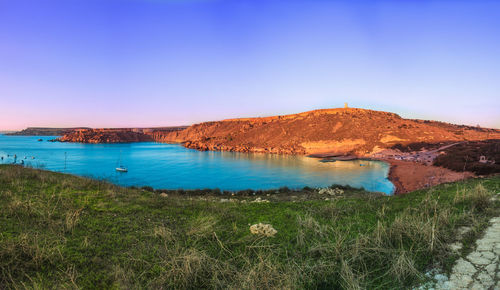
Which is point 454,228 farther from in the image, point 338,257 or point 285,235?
point 285,235

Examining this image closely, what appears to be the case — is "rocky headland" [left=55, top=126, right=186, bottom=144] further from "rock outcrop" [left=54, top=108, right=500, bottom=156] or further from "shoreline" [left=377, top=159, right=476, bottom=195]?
"shoreline" [left=377, top=159, right=476, bottom=195]

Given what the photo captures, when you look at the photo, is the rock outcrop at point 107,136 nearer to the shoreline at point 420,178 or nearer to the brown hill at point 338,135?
the brown hill at point 338,135

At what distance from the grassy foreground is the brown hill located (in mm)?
53098

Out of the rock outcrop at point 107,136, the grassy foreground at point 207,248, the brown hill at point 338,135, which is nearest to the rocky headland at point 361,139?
the brown hill at point 338,135

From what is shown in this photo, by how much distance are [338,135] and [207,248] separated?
62.8 metres

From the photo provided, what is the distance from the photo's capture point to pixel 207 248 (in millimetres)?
4188

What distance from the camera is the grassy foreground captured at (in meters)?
3.17

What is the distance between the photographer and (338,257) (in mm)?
3805

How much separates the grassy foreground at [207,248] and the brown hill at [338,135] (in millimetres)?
53098

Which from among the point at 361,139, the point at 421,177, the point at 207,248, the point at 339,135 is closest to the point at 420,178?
the point at 421,177

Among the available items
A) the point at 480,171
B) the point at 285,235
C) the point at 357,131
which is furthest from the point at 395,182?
the point at 357,131

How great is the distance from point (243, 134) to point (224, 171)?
1789 inches

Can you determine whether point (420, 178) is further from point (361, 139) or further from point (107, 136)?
point (107, 136)

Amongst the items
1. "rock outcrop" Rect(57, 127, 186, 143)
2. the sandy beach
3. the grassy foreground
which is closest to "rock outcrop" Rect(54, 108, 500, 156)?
Answer: the sandy beach
